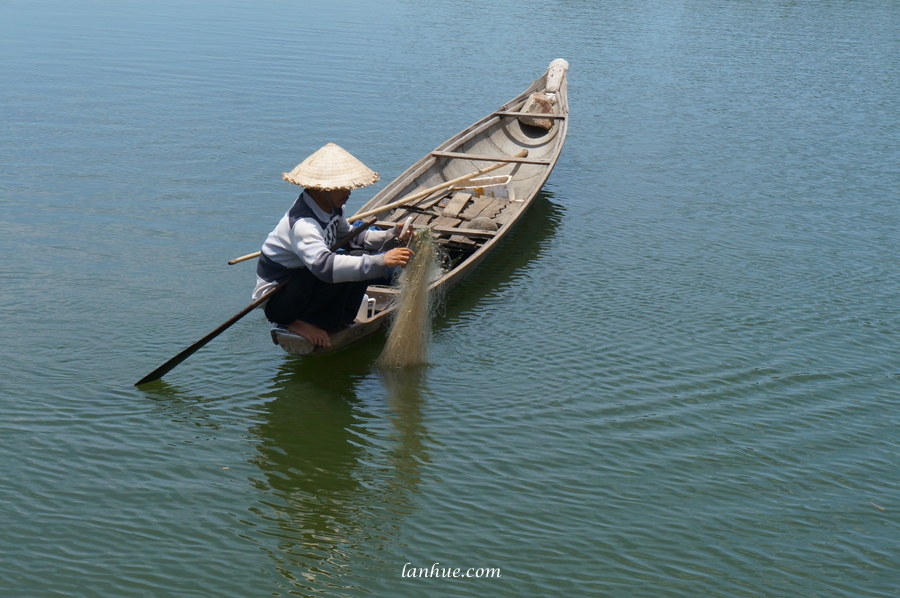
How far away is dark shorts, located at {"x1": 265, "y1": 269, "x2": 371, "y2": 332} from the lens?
6031 mm

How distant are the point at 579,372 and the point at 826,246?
3975 mm

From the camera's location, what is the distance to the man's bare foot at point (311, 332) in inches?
242

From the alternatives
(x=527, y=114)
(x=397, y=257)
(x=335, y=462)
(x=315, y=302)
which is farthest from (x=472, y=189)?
(x=335, y=462)

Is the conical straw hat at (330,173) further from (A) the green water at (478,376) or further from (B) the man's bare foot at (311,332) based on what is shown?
(A) the green water at (478,376)

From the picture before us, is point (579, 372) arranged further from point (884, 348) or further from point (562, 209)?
point (562, 209)

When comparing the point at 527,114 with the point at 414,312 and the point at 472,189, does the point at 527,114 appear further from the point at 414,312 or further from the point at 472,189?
the point at 414,312

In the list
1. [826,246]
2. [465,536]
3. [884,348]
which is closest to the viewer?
[465,536]

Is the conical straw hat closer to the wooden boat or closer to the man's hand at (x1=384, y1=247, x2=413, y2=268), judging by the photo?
Answer: the man's hand at (x1=384, y1=247, x2=413, y2=268)

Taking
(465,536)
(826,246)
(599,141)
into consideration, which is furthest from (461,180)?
(599,141)

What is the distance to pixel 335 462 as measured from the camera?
5.59m

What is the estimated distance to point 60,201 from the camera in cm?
973

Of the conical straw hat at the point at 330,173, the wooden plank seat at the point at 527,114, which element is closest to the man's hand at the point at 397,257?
the conical straw hat at the point at 330,173

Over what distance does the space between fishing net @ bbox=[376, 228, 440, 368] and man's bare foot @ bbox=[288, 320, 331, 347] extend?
0.52 m

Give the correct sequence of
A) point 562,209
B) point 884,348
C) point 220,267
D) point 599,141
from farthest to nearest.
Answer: point 599,141
point 562,209
point 220,267
point 884,348
